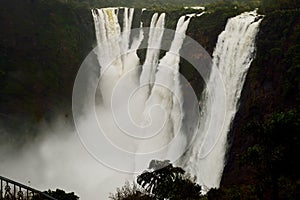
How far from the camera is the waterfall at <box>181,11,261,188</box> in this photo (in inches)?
658

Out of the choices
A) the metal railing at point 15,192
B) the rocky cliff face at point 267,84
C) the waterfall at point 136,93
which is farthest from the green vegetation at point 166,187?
the waterfall at point 136,93

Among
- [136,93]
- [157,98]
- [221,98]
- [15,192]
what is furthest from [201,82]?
[15,192]

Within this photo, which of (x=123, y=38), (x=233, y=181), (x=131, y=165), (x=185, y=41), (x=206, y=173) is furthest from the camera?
(x=123, y=38)

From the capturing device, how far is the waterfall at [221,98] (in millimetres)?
16703

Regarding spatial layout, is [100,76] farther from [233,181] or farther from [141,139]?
[233,181]

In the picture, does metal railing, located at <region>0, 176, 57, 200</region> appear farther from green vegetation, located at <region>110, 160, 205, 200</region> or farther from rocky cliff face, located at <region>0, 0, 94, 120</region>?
rocky cliff face, located at <region>0, 0, 94, 120</region>

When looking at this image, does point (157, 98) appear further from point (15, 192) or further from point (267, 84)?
point (15, 192)

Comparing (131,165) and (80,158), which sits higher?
(80,158)

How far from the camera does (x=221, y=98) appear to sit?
18.0 m

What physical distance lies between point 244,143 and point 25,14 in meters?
19.5

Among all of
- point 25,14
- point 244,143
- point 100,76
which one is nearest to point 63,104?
point 100,76

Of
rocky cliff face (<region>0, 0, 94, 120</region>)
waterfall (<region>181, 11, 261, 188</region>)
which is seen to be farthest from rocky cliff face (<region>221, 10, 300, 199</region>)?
rocky cliff face (<region>0, 0, 94, 120</region>)

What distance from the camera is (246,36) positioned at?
56.0 feet

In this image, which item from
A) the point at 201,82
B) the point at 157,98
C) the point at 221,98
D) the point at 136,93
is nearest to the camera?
the point at 221,98
